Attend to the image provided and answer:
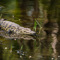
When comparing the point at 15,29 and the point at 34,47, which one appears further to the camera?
the point at 15,29

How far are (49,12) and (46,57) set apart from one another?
16.8 feet

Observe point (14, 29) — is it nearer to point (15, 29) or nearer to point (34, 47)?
point (15, 29)

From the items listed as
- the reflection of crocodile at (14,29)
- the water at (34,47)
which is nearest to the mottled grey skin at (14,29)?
the reflection of crocodile at (14,29)

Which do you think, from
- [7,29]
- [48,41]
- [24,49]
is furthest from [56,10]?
[24,49]

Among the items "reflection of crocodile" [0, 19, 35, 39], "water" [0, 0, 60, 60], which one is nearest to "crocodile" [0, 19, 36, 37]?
"reflection of crocodile" [0, 19, 35, 39]

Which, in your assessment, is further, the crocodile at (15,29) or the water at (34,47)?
the crocodile at (15,29)

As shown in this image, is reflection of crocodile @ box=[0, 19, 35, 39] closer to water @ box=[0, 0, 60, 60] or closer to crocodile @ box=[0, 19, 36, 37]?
crocodile @ box=[0, 19, 36, 37]

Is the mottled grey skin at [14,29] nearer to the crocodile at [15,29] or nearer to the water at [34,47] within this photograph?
the crocodile at [15,29]

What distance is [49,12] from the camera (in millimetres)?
9680

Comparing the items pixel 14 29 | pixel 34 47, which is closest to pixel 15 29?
pixel 14 29

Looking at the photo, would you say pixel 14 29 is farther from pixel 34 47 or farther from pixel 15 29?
pixel 34 47

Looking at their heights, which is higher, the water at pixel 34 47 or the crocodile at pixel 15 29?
the crocodile at pixel 15 29

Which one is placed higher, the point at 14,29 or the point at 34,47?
the point at 14,29

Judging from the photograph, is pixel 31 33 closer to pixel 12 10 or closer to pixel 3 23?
pixel 3 23
